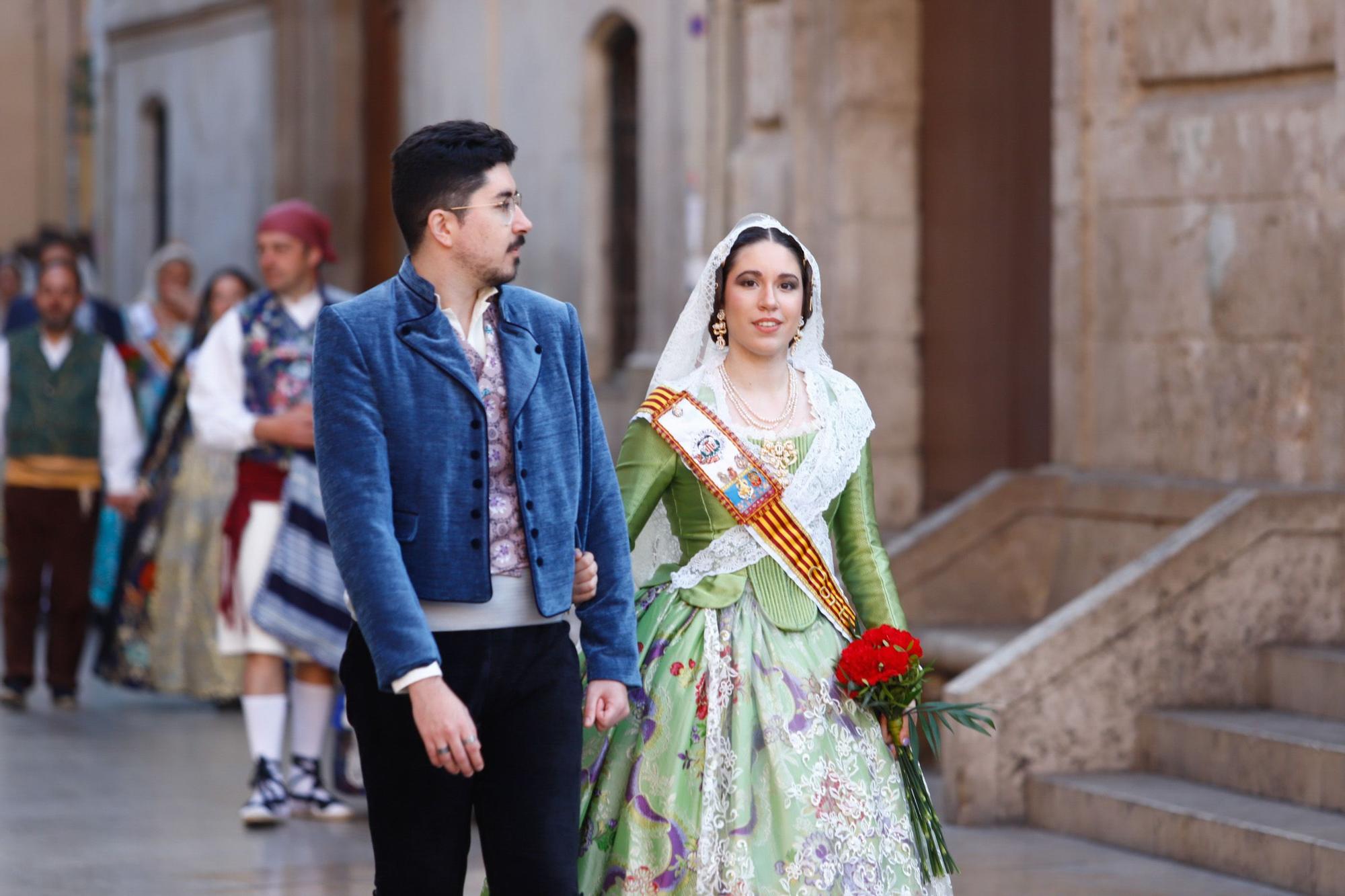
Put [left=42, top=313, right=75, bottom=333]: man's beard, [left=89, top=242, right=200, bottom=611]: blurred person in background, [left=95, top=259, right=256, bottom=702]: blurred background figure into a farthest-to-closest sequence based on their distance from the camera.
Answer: [left=89, top=242, right=200, bottom=611]: blurred person in background < [left=42, top=313, right=75, bottom=333]: man's beard < [left=95, top=259, right=256, bottom=702]: blurred background figure

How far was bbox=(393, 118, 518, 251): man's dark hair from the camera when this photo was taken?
412 centimetres

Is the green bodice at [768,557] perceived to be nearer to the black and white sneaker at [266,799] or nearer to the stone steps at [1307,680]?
the stone steps at [1307,680]

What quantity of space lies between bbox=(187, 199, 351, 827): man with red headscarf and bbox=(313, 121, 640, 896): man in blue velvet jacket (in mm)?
3568

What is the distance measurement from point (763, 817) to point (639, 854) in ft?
0.90

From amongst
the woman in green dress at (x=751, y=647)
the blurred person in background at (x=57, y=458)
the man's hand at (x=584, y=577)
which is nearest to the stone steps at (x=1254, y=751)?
the woman in green dress at (x=751, y=647)

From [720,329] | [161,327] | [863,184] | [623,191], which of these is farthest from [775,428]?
[623,191]

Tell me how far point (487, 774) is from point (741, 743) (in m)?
0.98

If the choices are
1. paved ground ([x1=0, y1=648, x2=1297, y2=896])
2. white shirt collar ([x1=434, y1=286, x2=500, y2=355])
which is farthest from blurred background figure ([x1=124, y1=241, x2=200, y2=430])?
white shirt collar ([x1=434, y1=286, x2=500, y2=355])

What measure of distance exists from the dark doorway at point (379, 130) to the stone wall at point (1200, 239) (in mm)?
8593

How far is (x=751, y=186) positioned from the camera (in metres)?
10.7

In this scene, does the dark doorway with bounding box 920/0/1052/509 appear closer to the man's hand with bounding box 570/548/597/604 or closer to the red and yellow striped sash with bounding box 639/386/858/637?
the red and yellow striped sash with bounding box 639/386/858/637

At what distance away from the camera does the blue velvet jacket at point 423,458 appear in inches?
155

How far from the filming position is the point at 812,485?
17.0 feet

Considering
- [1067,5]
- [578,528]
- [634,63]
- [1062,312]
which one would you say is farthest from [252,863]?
[634,63]
